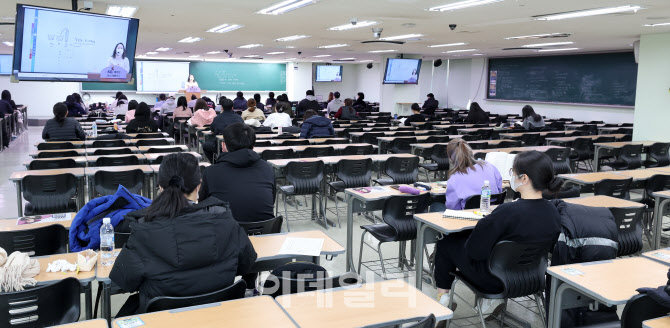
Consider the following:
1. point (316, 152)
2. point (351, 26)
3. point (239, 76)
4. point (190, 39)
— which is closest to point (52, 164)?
point (316, 152)

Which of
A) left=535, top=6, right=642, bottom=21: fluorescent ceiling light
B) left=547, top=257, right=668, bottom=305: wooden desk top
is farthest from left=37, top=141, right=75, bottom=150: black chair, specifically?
left=535, top=6, right=642, bottom=21: fluorescent ceiling light

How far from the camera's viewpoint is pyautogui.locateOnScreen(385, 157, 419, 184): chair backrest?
6.90 metres

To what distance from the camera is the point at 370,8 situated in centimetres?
754

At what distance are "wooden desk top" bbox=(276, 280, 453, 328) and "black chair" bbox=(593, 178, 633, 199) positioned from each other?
3932mm

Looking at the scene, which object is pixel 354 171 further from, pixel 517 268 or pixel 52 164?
pixel 52 164

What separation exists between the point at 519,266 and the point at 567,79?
15.3m

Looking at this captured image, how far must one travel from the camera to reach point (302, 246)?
3297mm

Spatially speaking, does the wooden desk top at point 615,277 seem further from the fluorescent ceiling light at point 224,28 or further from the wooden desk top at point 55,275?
the fluorescent ceiling light at point 224,28

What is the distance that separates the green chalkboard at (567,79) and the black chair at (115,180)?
13.9 m

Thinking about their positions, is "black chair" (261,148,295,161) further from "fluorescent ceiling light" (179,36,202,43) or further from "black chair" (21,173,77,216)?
"fluorescent ceiling light" (179,36,202,43)

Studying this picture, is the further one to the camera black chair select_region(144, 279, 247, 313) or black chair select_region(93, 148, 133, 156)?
black chair select_region(93, 148, 133, 156)

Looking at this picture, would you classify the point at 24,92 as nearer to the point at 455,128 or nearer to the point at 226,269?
the point at 455,128

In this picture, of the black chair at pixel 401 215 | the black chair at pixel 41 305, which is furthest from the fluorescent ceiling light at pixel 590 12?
the black chair at pixel 41 305

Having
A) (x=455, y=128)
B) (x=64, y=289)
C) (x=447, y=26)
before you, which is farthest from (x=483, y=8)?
(x=64, y=289)
